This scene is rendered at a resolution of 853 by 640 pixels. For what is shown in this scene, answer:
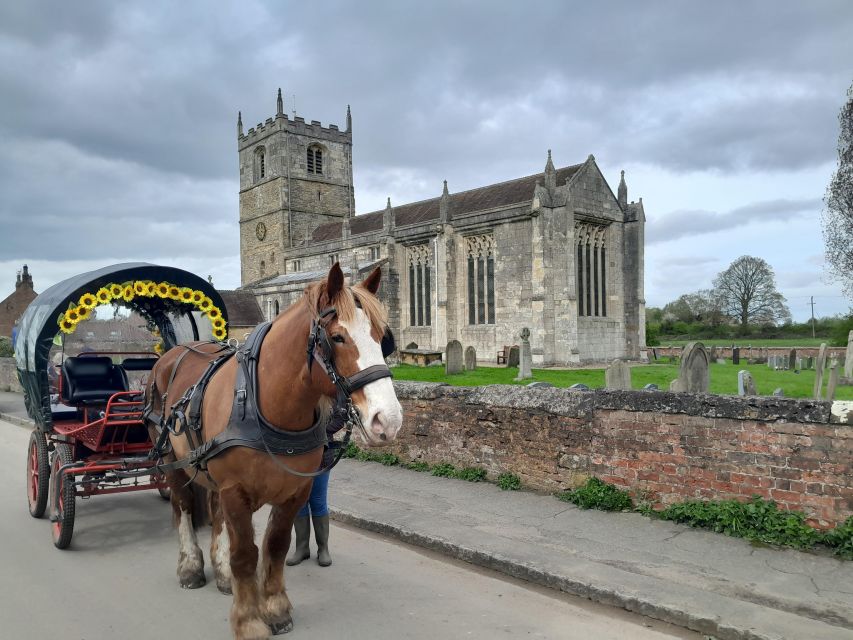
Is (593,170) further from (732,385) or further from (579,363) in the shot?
(732,385)

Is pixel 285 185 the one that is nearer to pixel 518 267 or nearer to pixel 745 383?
pixel 518 267

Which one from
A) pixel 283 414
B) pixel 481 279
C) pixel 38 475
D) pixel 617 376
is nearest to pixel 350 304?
pixel 283 414

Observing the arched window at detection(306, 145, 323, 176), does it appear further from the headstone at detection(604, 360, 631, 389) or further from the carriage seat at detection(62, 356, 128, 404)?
the carriage seat at detection(62, 356, 128, 404)

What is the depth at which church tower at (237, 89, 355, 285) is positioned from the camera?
4603cm

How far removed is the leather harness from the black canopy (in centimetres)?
203

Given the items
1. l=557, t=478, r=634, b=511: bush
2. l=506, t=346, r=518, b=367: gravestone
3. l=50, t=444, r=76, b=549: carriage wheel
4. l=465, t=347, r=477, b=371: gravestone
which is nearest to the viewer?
l=50, t=444, r=76, b=549: carriage wheel

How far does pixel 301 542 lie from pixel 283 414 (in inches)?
87.8

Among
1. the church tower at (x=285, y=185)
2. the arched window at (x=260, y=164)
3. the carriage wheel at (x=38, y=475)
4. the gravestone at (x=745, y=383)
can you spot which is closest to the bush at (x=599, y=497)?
the gravestone at (x=745, y=383)

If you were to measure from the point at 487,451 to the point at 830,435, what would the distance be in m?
3.64

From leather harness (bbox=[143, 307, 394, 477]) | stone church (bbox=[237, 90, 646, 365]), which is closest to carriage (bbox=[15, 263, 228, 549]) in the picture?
leather harness (bbox=[143, 307, 394, 477])

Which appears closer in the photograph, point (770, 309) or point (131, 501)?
point (131, 501)

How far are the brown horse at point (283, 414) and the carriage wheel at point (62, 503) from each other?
182 centimetres

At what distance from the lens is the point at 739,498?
17.5 ft

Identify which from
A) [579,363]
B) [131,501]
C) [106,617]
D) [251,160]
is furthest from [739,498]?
[251,160]
